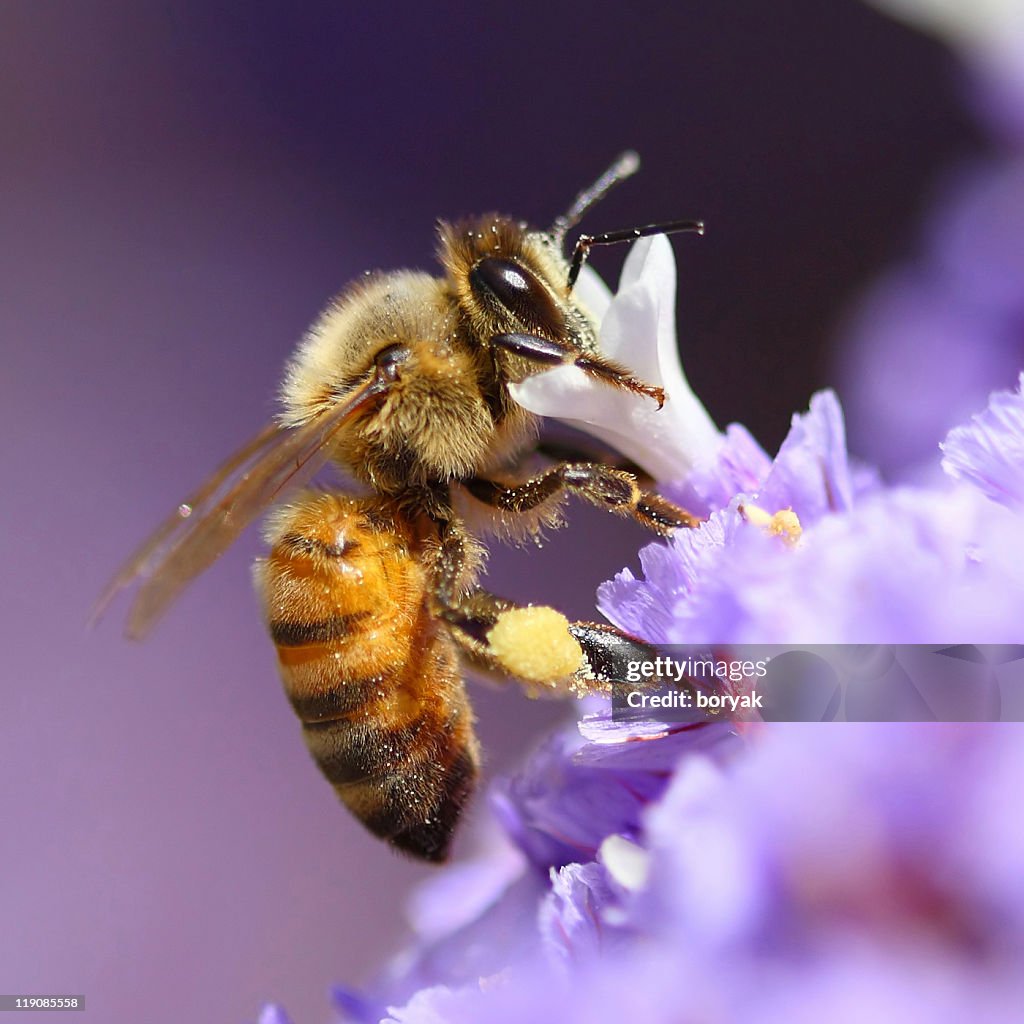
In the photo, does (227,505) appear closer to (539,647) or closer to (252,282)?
(539,647)

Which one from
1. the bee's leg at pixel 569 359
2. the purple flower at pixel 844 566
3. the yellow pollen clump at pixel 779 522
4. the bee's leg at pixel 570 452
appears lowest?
the bee's leg at pixel 570 452

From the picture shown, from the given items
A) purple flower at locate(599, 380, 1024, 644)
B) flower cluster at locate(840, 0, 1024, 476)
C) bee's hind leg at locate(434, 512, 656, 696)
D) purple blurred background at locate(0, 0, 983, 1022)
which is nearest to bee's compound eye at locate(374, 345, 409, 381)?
bee's hind leg at locate(434, 512, 656, 696)

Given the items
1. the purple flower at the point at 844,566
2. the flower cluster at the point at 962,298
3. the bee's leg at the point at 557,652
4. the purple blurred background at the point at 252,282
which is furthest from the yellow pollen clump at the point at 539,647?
the purple blurred background at the point at 252,282

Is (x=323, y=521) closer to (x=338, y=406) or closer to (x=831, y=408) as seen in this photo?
(x=338, y=406)

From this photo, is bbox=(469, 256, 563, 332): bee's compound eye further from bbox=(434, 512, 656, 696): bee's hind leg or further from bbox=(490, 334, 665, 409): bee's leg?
bbox=(434, 512, 656, 696): bee's hind leg

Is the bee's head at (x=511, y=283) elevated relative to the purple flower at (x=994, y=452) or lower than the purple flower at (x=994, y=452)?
elevated

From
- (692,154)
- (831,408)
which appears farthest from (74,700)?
(831,408)

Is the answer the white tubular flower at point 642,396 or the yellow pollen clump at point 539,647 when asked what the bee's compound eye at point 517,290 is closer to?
the white tubular flower at point 642,396

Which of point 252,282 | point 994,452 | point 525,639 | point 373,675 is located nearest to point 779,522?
point 994,452
